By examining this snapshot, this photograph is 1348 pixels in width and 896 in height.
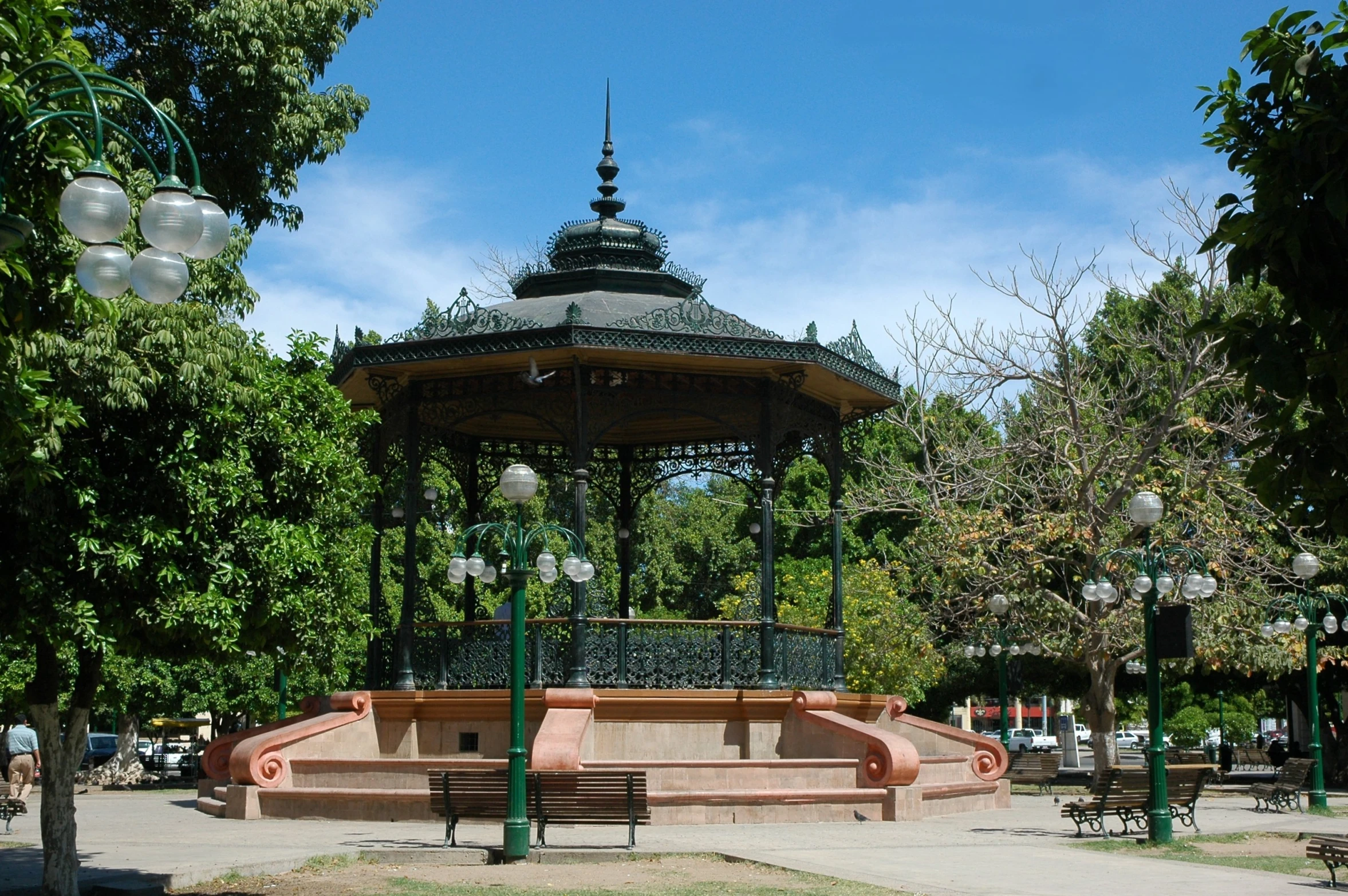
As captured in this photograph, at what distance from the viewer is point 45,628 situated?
9219 mm

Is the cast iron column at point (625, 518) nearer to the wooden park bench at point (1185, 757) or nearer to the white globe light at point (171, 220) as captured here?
the white globe light at point (171, 220)

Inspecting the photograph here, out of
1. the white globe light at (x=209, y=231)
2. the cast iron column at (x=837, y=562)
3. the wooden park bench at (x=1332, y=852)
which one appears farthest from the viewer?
the cast iron column at (x=837, y=562)

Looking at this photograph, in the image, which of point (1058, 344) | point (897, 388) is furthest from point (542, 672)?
point (1058, 344)

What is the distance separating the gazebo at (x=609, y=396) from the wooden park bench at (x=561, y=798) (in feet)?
12.3

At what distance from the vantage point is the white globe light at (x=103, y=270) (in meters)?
4.97

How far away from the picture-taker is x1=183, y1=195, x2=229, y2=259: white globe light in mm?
4965

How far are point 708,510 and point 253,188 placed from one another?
106 feet

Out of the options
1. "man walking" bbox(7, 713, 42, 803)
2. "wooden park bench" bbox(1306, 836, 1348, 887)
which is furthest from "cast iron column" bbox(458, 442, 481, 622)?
"wooden park bench" bbox(1306, 836, 1348, 887)

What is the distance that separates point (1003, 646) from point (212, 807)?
17343 millimetres

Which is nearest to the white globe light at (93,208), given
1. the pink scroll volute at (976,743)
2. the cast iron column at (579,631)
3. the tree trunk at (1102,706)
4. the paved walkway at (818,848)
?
the paved walkway at (818,848)

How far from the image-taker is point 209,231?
5055mm

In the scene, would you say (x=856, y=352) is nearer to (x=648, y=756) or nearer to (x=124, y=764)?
(x=648, y=756)

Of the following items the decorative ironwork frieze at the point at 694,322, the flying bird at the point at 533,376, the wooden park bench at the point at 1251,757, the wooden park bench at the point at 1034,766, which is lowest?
the wooden park bench at the point at 1251,757

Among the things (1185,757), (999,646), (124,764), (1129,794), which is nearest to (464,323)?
(1129,794)
